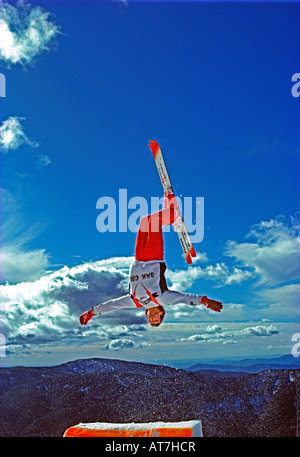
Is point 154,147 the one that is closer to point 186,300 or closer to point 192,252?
point 192,252

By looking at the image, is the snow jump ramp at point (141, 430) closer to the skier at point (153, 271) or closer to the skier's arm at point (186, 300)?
Result: the skier at point (153, 271)

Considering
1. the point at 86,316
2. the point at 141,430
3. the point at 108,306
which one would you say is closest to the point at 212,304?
the point at 108,306

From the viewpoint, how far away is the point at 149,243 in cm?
620

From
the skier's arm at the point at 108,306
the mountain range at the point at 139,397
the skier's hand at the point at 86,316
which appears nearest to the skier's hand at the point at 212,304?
the skier's arm at the point at 108,306

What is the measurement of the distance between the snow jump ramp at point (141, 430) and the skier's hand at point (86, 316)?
5.18 ft

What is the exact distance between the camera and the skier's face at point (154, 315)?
6375 millimetres

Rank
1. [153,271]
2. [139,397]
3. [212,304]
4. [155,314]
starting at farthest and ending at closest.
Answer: [139,397]
[155,314]
[153,271]
[212,304]

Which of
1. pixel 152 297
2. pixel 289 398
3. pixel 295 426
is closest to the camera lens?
pixel 152 297

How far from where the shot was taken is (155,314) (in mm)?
6395

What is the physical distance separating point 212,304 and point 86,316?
1.98 m
